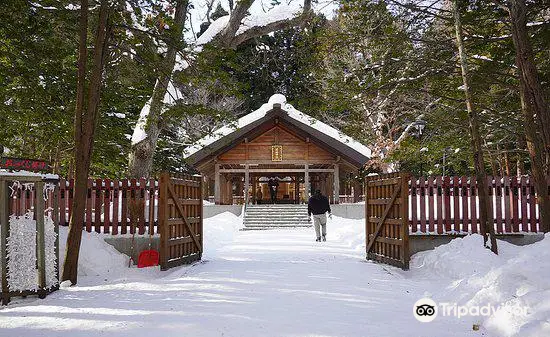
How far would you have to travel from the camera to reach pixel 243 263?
9406 millimetres

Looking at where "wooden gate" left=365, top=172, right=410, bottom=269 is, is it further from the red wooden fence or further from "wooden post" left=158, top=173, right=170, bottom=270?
"wooden post" left=158, top=173, right=170, bottom=270

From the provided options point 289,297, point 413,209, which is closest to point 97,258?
point 289,297

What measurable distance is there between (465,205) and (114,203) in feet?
24.9

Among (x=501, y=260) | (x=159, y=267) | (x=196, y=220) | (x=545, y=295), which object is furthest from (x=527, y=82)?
(x=159, y=267)

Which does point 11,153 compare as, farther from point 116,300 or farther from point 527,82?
point 527,82

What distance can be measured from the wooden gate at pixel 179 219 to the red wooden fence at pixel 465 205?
4.75 m

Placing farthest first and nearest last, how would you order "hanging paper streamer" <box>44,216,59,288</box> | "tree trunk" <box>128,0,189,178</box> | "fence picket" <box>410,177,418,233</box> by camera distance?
1. "tree trunk" <box>128,0,189,178</box>
2. "fence picket" <box>410,177,418,233</box>
3. "hanging paper streamer" <box>44,216,59,288</box>

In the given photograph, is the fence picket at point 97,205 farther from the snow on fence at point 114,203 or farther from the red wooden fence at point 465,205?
the red wooden fence at point 465,205

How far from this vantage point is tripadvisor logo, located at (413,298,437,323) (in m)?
5.06

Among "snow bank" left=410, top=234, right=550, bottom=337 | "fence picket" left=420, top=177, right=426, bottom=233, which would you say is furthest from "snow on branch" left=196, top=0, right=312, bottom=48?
"snow bank" left=410, top=234, right=550, bottom=337

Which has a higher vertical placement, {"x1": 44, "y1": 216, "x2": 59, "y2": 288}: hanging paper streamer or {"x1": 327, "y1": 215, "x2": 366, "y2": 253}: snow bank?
{"x1": 44, "y1": 216, "x2": 59, "y2": 288}: hanging paper streamer

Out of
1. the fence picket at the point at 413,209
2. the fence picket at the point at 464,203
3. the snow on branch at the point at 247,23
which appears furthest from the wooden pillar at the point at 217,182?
the fence picket at the point at 464,203

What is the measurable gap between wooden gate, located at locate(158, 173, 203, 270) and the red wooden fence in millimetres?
4752

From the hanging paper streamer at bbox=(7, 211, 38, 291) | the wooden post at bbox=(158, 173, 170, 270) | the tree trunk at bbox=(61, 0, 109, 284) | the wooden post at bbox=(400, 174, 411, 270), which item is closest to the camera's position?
the hanging paper streamer at bbox=(7, 211, 38, 291)
